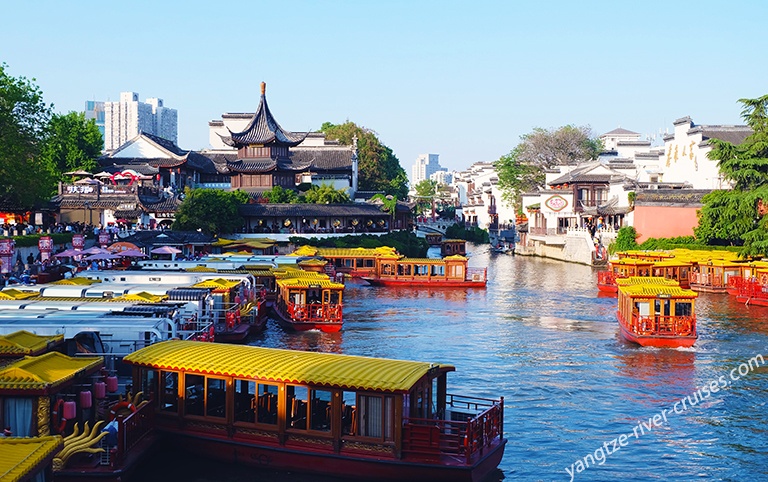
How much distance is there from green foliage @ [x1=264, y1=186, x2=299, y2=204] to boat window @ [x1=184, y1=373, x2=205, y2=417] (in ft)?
177

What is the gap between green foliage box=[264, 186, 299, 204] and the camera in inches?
2857

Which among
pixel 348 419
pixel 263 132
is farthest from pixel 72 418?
pixel 263 132

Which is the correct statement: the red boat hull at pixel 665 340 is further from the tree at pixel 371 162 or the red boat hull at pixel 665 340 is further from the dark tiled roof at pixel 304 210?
the tree at pixel 371 162

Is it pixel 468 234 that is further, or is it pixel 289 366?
pixel 468 234

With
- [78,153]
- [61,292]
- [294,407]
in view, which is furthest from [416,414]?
[78,153]

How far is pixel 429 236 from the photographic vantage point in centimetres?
9881

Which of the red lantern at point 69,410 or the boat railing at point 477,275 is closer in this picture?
the red lantern at point 69,410

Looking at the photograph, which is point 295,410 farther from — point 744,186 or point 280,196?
point 280,196

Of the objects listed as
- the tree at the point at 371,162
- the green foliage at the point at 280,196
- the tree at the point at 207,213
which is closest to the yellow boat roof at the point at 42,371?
the tree at the point at 207,213

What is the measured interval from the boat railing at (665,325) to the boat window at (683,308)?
0.21 meters

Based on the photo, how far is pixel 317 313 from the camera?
34.6m

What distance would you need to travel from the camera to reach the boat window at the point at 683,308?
30.9 metres

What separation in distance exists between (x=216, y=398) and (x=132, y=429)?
7.25ft

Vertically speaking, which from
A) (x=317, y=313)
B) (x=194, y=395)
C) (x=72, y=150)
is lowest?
(x=194, y=395)
